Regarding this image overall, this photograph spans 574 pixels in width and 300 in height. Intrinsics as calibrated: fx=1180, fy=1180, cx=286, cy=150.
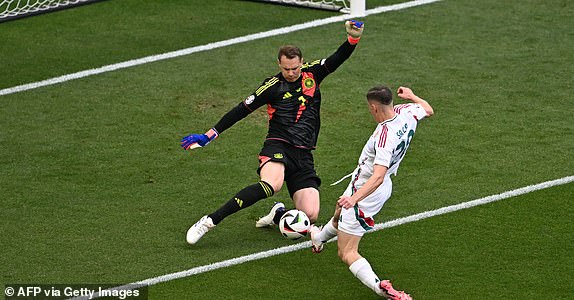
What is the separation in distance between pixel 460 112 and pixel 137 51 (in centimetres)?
443

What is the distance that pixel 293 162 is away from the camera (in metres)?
10.7

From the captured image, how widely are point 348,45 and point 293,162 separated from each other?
1.17 metres

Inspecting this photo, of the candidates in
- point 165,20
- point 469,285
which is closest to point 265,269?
point 469,285

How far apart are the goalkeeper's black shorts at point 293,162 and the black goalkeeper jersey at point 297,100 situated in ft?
0.21

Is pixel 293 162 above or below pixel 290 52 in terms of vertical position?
below

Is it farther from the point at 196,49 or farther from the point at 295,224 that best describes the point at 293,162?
the point at 196,49

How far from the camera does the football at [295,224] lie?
10.4m

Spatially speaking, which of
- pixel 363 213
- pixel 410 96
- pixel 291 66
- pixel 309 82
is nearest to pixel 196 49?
pixel 309 82

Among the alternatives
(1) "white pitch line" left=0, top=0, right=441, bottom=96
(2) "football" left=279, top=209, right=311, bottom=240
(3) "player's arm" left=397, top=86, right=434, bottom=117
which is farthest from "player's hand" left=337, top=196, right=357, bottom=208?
(1) "white pitch line" left=0, top=0, right=441, bottom=96

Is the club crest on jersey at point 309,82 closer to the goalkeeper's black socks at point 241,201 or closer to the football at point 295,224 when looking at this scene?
the goalkeeper's black socks at point 241,201

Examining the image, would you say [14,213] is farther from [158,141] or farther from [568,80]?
[568,80]

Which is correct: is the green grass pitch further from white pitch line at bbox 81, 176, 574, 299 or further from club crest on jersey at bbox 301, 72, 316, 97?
club crest on jersey at bbox 301, 72, 316, 97

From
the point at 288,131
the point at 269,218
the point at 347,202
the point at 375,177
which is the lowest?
the point at 347,202

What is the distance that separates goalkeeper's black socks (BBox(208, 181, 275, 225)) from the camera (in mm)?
10367
